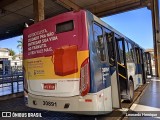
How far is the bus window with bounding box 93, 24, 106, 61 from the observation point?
16.5 feet

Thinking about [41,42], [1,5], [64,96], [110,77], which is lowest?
[64,96]

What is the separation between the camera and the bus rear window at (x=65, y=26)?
489cm

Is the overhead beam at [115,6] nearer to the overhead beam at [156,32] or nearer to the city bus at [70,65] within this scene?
the overhead beam at [156,32]

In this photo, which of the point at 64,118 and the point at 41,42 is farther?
the point at 64,118

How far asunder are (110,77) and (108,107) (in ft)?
2.78

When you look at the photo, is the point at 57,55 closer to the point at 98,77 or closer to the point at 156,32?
the point at 98,77

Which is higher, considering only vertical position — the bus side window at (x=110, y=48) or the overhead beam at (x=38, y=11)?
the overhead beam at (x=38, y=11)

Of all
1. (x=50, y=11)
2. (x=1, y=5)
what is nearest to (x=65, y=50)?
(x=1, y=5)

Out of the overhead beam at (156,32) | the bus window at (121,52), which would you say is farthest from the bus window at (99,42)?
the overhead beam at (156,32)

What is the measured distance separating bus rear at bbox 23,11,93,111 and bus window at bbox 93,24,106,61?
475mm

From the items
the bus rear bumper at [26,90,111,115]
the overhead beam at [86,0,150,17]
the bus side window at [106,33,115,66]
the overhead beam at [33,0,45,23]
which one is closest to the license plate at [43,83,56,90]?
the bus rear bumper at [26,90,111,115]

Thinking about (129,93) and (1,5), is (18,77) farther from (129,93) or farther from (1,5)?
(129,93)

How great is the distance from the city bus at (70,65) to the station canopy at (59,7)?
8830 mm

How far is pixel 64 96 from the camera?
4758 millimetres
